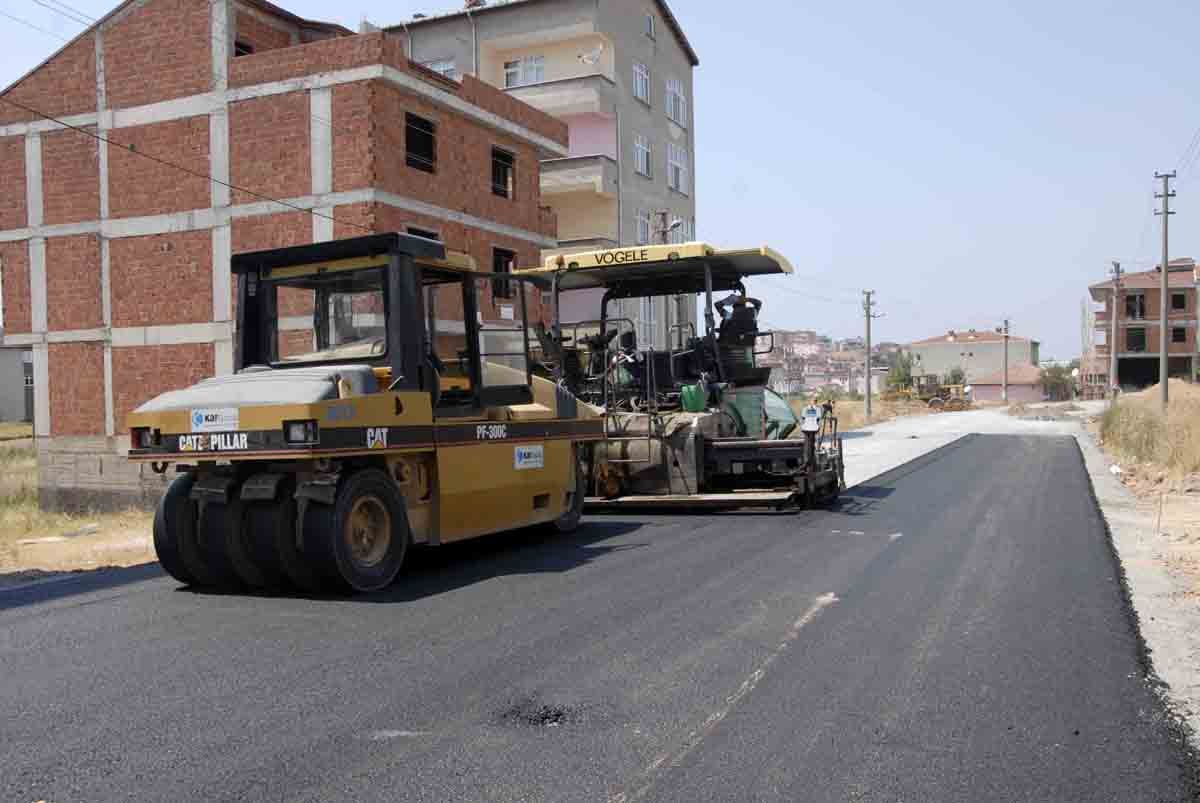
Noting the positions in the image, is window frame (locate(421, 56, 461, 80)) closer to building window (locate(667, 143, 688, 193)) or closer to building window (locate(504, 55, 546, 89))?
building window (locate(504, 55, 546, 89))

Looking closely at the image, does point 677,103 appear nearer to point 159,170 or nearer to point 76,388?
point 159,170

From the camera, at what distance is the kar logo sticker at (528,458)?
9.58m

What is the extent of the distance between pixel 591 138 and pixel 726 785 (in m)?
33.4

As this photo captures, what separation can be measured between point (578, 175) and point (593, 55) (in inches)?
175

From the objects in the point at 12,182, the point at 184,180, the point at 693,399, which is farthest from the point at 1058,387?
the point at 693,399

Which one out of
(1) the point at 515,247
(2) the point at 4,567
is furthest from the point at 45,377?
(2) the point at 4,567

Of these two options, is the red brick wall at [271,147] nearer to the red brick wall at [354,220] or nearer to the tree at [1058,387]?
the red brick wall at [354,220]

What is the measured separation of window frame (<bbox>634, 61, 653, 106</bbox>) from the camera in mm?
37500

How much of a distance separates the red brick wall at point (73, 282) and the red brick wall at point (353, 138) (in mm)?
6967

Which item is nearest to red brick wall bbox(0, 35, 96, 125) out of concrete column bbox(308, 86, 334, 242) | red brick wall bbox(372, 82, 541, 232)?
concrete column bbox(308, 86, 334, 242)

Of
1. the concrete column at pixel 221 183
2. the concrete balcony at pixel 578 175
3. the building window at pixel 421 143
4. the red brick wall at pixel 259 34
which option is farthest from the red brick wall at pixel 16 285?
the concrete balcony at pixel 578 175

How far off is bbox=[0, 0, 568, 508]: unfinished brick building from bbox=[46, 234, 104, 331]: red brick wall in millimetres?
43

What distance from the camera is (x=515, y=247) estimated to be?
91.8 ft

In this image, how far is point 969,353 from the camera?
134625 mm
